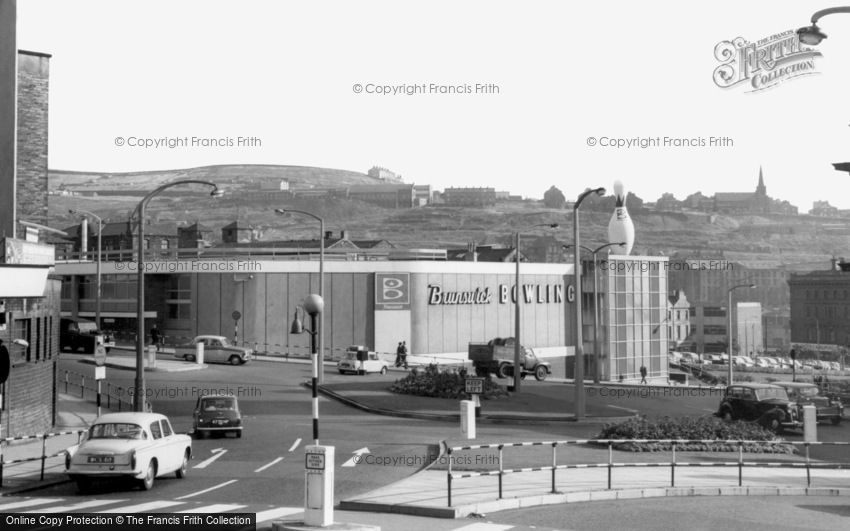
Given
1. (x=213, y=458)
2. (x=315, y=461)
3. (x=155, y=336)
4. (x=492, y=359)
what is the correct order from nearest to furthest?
(x=315, y=461), (x=213, y=458), (x=492, y=359), (x=155, y=336)

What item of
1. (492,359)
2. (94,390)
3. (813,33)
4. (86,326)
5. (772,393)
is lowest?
(94,390)

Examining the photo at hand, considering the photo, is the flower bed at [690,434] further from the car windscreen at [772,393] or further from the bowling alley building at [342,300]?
the bowling alley building at [342,300]

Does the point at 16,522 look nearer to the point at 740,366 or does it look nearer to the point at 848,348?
the point at 740,366

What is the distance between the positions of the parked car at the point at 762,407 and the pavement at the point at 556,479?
752 centimetres

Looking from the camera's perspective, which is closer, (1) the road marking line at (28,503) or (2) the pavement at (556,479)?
(1) the road marking line at (28,503)

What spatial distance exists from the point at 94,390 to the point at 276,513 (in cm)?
3039

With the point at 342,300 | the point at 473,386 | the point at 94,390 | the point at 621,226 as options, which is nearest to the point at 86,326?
the point at 342,300

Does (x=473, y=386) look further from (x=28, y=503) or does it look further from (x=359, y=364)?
(x=359, y=364)

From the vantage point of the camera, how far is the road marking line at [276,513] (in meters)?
18.0

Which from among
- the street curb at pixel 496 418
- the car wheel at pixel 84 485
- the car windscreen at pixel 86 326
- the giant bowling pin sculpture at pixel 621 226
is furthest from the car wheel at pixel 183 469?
the giant bowling pin sculpture at pixel 621 226

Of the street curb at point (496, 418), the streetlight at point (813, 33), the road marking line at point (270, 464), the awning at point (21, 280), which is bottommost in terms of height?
the street curb at point (496, 418)

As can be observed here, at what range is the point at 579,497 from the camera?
67.9 feet

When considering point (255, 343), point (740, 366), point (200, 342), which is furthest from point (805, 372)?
point (200, 342)

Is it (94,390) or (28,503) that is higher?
(94,390)
